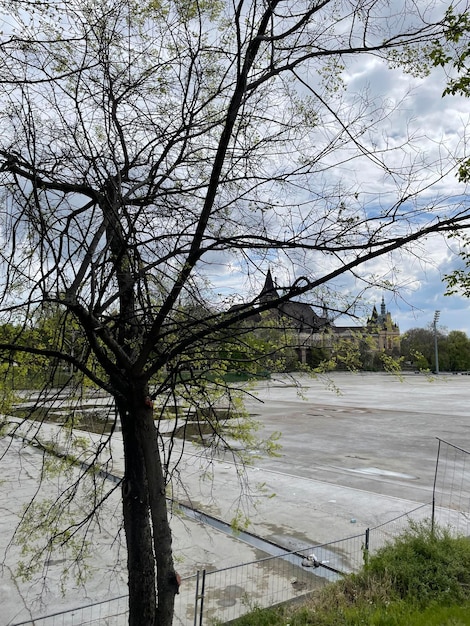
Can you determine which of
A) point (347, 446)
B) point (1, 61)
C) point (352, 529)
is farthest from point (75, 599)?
point (347, 446)

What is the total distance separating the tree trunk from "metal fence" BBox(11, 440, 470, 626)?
45.5 inches

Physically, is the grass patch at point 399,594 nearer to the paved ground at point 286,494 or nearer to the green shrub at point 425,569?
the green shrub at point 425,569

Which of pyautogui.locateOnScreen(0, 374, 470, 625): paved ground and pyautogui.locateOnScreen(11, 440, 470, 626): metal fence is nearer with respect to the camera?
pyautogui.locateOnScreen(11, 440, 470, 626): metal fence

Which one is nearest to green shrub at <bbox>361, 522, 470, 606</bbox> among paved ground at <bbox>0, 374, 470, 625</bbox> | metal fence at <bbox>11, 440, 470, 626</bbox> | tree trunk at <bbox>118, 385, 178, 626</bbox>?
metal fence at <bbox>11, 440, 470, 626</bbox>

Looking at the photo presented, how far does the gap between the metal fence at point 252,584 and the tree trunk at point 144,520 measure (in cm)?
116

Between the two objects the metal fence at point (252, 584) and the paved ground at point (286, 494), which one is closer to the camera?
the metal fence at point (252, 584)

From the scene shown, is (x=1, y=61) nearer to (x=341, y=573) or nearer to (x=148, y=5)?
(x=148, y=5)

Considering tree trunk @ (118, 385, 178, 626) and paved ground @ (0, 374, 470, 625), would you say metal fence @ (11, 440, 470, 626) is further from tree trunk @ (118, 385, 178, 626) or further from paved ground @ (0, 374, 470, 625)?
tree trunk @ (118, 385, 178, 626)

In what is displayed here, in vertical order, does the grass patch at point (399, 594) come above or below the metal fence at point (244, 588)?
above

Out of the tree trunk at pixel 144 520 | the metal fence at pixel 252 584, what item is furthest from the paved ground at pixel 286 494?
the tree trunk at pixel 144 520

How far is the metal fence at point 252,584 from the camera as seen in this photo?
221 inches

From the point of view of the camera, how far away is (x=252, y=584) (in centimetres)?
664

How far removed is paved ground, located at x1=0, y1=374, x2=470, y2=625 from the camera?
254 inches

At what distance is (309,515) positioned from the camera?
965 cm
